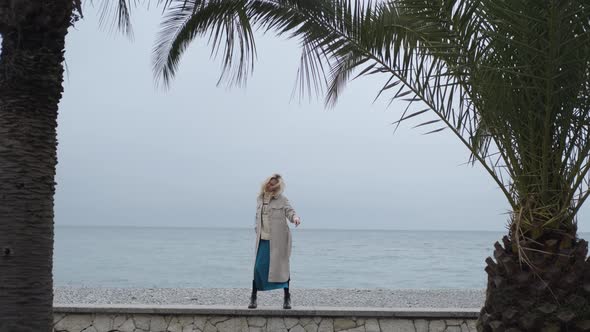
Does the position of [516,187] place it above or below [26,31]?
below

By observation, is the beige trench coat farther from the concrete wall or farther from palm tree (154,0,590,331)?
palm tree (154,0,590,331)

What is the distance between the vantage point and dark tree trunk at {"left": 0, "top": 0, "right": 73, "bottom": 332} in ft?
16.2

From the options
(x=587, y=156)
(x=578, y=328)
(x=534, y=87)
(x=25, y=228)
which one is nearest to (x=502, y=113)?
(x=534, y=87)

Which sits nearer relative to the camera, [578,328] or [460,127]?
[578,328]

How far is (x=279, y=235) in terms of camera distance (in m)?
8.66

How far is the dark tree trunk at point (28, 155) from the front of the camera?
494cm

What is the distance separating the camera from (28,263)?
4973mm

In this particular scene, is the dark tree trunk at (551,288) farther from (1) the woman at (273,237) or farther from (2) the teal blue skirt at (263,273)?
(2) the teal blue skirt at (263,273)

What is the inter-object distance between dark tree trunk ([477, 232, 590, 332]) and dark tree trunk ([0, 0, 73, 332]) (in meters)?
3.41

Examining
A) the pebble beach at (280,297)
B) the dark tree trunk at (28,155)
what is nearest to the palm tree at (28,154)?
Answer: the dark tree trunk at (28,155)

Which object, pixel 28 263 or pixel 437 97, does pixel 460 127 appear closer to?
pixel 437 97

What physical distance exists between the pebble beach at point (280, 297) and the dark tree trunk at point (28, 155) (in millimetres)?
6598

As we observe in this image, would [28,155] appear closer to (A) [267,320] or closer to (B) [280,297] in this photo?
(A) [267,320]

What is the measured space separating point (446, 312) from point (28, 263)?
504cm
